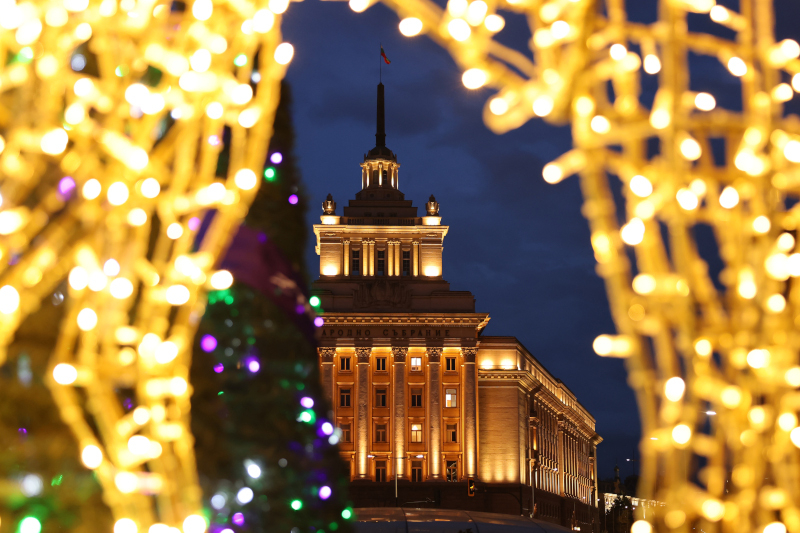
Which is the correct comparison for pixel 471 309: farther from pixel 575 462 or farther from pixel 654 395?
pixel 654 395

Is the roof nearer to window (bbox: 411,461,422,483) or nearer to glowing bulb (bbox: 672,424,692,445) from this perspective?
glowing bulb (bbox: 672,424,692,445)

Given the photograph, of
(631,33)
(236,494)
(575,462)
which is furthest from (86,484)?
(575,462)

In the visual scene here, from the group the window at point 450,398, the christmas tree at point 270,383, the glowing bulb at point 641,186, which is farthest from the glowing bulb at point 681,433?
the window at point 450,398

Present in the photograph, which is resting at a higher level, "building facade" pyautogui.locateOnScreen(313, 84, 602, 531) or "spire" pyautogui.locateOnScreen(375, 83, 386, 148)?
"spire" pyautogui.locateOnScreen(375, 83, 386, 148)

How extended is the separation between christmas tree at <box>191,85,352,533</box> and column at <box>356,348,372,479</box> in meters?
50.9

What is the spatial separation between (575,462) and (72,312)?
95.2m

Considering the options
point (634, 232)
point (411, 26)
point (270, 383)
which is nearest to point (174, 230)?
point (411, 26)

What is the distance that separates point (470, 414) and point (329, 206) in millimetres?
18886

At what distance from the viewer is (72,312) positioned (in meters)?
3.18

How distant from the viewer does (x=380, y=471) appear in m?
57.0

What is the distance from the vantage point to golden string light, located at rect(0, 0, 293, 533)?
3146 millimetres

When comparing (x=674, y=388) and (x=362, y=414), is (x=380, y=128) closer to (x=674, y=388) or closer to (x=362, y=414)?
(x=362, y=414)

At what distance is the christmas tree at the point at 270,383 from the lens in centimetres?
591

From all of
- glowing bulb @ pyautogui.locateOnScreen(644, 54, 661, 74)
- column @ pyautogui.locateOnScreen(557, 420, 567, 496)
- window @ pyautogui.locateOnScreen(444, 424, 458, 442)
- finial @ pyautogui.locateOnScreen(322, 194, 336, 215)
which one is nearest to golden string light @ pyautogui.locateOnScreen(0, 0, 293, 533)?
glowing bulb @ pyautogui.locateOnScreen(644, 54, 661, 74)
